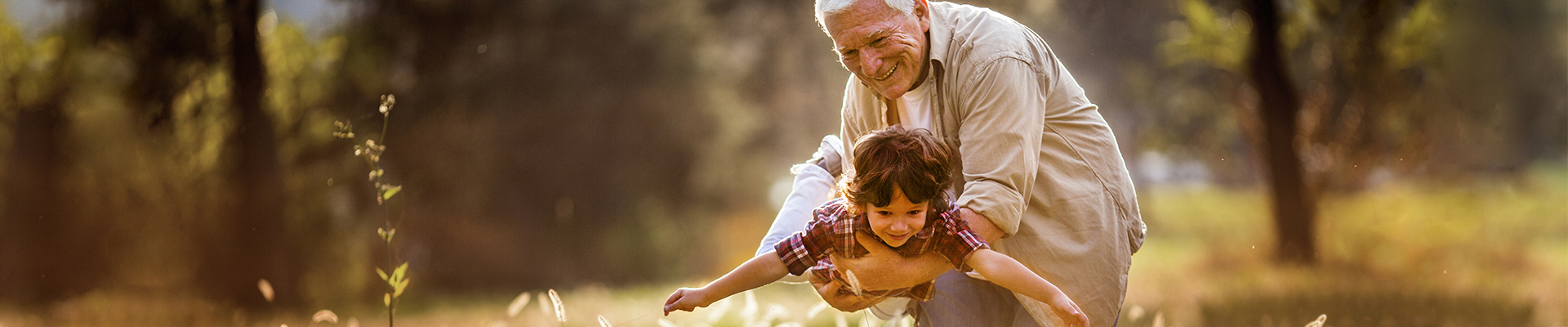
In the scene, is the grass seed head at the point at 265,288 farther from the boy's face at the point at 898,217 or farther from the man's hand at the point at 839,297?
the boy's face at the point at 898,217

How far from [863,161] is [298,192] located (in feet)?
24.3

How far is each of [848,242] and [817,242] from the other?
Result: 0.08 meters

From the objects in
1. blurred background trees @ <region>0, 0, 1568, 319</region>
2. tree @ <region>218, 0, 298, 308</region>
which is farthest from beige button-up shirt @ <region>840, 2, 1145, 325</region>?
tree @ <region>218, 0, 298, 308</region>

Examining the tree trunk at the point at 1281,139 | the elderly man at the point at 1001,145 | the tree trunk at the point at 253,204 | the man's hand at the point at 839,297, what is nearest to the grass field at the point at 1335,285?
the tree trunk at the point at 1281,139

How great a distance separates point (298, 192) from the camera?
27.0ft

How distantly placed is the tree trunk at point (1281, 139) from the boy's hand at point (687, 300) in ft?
20.1

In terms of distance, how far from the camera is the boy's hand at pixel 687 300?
7.20 feet

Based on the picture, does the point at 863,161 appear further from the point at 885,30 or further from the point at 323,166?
the point at 323,166

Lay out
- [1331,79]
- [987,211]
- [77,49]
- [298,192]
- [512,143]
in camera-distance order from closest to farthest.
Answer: [987,211] → [77,49] → [1331,79] → [298,192] → [512,143]

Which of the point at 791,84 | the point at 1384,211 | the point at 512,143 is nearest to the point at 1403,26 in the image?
the point at 1384,211

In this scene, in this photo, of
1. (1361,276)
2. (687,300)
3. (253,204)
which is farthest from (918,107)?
(253,204)

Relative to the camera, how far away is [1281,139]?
7121mm

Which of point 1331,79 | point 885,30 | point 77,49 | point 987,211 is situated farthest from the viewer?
point 1331,79

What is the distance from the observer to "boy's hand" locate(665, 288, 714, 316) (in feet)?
7.20
